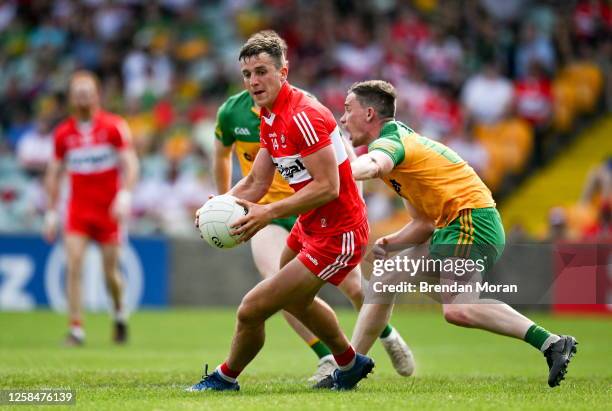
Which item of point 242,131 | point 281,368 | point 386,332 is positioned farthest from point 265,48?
point 281,368

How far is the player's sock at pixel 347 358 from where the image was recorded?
323 inches

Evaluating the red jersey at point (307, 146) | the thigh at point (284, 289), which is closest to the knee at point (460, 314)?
the red jersey at point (307, 146)

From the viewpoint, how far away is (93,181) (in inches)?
551

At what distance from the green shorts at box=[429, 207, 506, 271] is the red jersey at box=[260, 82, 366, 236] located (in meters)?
0.80

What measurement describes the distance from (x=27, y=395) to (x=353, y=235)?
251 centimetres

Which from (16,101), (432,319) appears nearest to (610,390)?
(432,319)

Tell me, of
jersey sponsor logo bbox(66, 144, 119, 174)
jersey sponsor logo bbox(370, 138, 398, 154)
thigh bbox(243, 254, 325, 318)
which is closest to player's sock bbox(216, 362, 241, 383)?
thigh bbox(243, 254, 325, 318)

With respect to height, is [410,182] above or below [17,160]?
below

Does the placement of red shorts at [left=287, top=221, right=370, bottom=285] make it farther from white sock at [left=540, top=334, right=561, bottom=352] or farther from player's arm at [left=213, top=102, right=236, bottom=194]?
player's arm at [left=213, top=102, right=236, bottom=194]

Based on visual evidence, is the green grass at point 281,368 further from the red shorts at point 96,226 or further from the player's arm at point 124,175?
the player's arm at point 124,175

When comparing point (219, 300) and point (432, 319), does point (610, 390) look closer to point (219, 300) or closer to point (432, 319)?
point (432, 319)

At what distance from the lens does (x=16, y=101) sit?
954 inches

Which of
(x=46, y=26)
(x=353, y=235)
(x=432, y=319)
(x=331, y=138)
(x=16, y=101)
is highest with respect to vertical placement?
(x=46, y=26)

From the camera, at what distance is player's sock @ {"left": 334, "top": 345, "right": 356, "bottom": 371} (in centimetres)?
820
